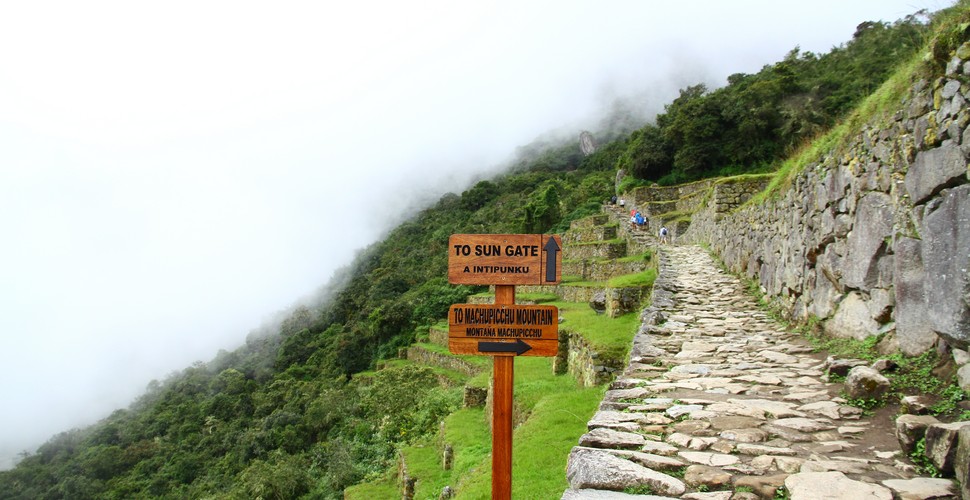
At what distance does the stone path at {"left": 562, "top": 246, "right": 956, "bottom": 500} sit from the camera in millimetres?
2480

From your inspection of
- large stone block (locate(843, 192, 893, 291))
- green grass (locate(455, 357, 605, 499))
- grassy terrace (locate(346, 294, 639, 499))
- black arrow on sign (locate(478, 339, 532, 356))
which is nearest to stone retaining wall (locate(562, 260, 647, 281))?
grassy terrace (locate(346, 294, 639, 499))

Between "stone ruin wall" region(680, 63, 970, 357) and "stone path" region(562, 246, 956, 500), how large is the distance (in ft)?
2.03

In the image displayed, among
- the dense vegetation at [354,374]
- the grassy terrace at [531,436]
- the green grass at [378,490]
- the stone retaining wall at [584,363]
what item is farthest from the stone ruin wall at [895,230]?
the green grass at [378,490]

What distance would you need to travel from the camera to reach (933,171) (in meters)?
3.39

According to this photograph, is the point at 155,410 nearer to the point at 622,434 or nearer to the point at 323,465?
the point at 323,465

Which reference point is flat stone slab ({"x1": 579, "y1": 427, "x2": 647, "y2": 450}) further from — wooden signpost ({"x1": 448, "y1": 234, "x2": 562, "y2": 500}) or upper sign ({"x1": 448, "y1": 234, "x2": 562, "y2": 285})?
upper sign ({"x1": 448, "y1": 234, "x2": 562, "y2": 285})

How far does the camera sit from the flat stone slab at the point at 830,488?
2.26 meters

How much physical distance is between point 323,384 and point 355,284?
1719 centimetres

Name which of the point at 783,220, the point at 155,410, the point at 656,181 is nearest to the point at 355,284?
the point at 155,410

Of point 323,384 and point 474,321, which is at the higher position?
point 474,321

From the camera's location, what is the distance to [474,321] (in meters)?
3.38

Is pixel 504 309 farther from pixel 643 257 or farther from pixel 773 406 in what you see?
pixel 643 257

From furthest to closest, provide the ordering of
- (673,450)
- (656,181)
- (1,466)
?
1. (1,466)
2. (656,181)
3. (673,450)

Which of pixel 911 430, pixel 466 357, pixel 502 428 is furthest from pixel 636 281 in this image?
pixel 466 357
